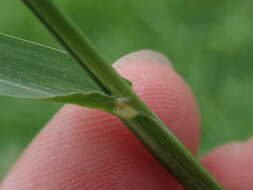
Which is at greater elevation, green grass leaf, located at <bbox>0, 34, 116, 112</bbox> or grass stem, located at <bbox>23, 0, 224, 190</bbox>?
green grass leaf, located at <bbox>0, 34, 116, 112</bbox>

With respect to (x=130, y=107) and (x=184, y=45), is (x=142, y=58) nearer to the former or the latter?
(x=130, y=107)

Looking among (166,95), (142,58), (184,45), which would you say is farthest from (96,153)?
(184,45)

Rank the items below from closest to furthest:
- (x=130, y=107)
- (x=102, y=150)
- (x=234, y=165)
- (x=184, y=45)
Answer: (x=130, y=107)
(x=102, y=150)
(x=234, y=165)
(x=184, y=45)

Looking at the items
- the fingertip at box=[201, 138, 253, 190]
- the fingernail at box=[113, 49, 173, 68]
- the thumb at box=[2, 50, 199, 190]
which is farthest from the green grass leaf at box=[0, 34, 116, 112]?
the fingertip at box=[201, 138, 253, 190]

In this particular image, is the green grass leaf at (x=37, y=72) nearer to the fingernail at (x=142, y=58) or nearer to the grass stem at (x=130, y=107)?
the grass stem at (x=130, y=107)

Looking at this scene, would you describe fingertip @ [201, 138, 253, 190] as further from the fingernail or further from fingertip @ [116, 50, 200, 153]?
the fingernail

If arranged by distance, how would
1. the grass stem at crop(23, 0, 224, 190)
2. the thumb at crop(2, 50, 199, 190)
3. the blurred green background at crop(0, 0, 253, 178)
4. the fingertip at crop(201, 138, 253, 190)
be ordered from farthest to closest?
the blurred green background at crop(0, 0, 253, 178), the fingertip at crop(201, 138, 253, 190), the thumb at crop(2, 50, 199, 190), the grass stem at crop(23, 0, 224, 190)
